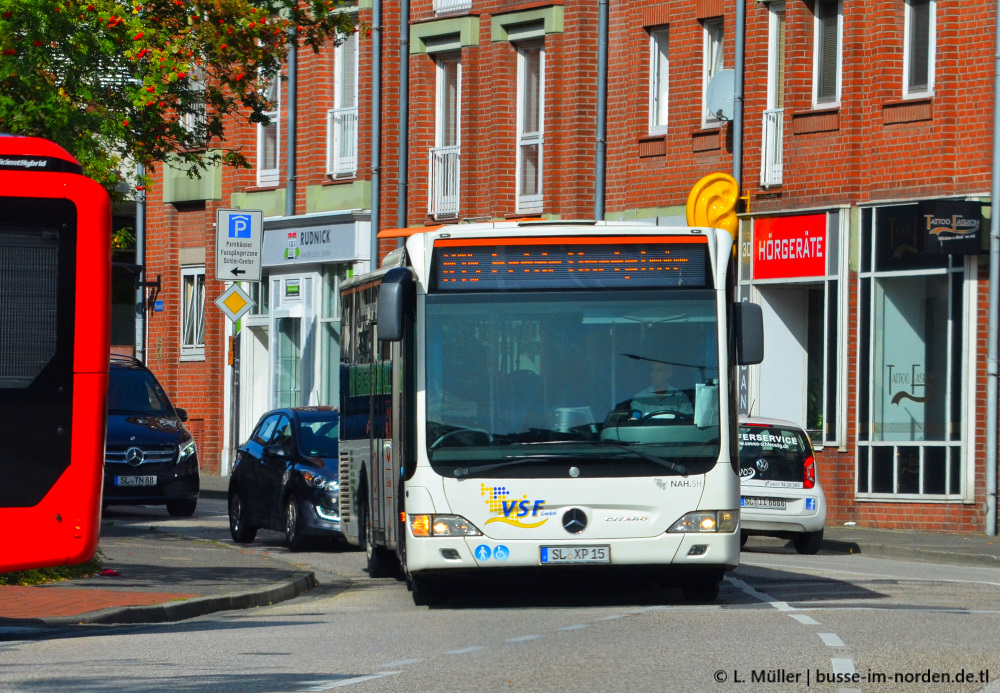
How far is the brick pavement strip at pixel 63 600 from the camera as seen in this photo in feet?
45.8

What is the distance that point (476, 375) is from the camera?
1488 cm

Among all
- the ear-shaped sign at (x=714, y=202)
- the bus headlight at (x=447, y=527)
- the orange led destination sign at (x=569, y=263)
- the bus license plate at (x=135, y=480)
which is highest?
the ear-shaped sign at (x=714, y=202)

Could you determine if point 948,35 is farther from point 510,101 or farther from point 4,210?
point 4,210

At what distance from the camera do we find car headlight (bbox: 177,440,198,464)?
88.5 ft

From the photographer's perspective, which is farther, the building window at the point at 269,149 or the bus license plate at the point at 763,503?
the building window at the point at 269,149

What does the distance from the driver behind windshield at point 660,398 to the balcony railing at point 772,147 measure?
1495cm

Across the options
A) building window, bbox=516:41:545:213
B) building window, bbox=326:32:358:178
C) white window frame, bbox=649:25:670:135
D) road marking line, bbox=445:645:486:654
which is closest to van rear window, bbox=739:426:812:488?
white window frame, bbox=649:25:670:135

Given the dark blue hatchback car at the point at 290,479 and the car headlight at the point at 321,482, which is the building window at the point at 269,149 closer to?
A: the dark blue hatchback car at the point at 290,479

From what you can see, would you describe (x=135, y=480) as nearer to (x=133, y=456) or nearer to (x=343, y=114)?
(x=133, y=456)

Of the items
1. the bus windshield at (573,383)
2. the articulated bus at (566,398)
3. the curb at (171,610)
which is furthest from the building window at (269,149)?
the bus windshield at (573,383)

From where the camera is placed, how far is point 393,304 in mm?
14562

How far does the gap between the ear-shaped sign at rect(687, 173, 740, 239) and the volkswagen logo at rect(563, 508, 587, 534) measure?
15.4 metres

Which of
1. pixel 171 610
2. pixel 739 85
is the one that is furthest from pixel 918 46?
pixel 171 610

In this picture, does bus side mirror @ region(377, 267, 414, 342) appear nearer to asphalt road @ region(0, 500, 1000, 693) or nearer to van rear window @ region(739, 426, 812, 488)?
asphalt road @ region(0, 500, 1000, 693)
